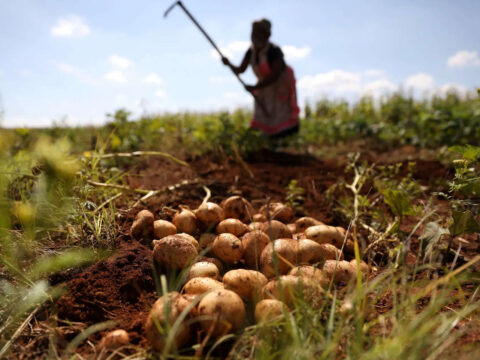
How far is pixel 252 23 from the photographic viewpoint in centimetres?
561

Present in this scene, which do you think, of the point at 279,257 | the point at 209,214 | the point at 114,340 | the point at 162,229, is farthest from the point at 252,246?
the point at 114,340

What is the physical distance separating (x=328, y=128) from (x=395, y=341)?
806cm

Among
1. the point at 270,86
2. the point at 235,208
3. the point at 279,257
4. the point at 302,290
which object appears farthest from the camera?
the point at 270,86

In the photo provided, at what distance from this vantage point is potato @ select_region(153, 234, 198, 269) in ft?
5.80

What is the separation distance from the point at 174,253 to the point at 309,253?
720 millimetres

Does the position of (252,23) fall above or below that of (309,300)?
above

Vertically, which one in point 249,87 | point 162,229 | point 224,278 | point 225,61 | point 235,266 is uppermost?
point 225,61

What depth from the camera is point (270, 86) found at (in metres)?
6.14

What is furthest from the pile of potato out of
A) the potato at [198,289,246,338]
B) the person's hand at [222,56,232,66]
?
the person's hand at [222,56,232,66]

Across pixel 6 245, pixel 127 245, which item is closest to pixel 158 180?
pixel 127 245

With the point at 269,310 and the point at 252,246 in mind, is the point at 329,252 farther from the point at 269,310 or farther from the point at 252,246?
the point at 269,310

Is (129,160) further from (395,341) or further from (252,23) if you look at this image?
(395,341)

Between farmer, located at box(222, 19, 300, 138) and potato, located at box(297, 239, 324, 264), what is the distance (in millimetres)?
4371

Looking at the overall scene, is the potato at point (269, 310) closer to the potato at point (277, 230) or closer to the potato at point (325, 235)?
the potato at point (277, 230)
